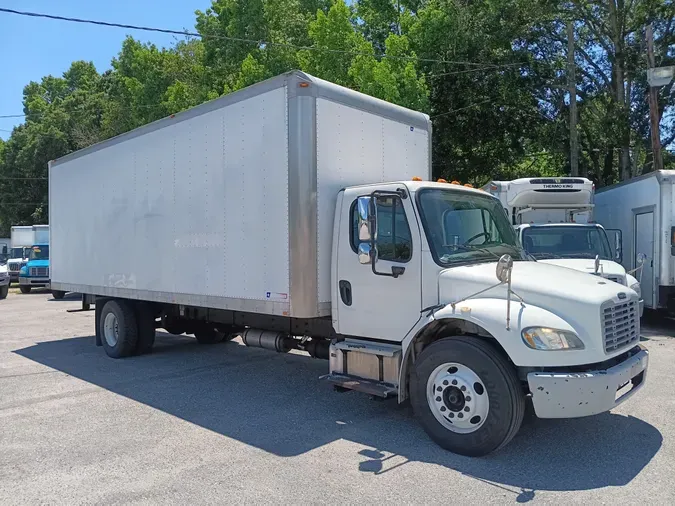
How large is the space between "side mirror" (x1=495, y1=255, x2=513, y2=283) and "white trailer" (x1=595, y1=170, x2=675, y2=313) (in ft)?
24.2

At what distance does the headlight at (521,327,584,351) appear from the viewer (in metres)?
4.68

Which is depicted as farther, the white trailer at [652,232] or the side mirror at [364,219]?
the white trailer at [652,232]

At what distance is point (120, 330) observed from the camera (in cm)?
970

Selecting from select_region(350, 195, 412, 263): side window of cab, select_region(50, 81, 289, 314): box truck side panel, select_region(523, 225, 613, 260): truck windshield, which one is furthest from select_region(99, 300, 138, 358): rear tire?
select_region(523, 225, 613, 260): truck windshield

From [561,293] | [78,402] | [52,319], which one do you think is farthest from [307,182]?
[52,319]

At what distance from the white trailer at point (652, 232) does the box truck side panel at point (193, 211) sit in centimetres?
783

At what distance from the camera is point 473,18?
22.1 meters

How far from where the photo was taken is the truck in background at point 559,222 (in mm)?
10789

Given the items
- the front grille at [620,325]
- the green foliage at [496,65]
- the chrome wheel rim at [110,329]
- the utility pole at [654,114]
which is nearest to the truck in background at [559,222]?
the front grille at [620,325]

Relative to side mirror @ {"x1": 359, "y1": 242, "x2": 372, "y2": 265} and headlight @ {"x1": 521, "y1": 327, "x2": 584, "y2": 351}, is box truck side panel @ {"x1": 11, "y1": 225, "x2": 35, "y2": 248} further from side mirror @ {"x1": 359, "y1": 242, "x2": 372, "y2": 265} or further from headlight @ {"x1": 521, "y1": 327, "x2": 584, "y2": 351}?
headlight @ {"x1": 521, "y1": 327, "x2": 584, "y2": 351}

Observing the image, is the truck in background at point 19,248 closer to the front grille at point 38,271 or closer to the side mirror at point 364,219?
the front grille at point 38,271

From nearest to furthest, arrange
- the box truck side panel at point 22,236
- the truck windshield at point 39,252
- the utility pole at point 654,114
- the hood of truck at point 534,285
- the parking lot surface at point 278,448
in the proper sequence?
the parking lot surface at point 278,448
the hood of truck at point 534,285
the utility pole at point 654,114
the truck windshield at point 39,252
the box truck side panel at point 22,236

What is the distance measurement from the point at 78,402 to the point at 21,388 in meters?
1.37

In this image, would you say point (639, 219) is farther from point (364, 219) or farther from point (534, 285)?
point (364, 219)
